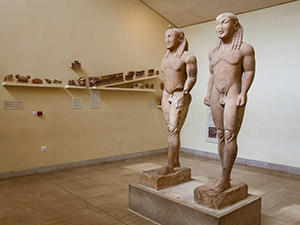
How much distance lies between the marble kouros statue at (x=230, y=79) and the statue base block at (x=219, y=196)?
8 centimetres

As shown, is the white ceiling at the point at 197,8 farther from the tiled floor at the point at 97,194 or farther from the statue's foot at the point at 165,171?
the statue's foot at the point at 165,171

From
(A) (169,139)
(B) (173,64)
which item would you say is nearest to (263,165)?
(A) (169,139)

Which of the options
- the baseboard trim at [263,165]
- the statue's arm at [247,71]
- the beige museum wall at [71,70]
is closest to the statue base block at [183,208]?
the statue's arm at [247,71]

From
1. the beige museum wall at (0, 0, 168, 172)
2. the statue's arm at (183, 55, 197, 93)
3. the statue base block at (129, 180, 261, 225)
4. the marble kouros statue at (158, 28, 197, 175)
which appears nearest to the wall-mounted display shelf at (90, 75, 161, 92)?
the beige museum wall at (0, 0, 168, 172)

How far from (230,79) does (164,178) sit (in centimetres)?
153

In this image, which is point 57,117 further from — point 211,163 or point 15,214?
point 211,163

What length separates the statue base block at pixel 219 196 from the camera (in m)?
2.96

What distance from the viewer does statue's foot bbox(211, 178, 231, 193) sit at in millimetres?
3088

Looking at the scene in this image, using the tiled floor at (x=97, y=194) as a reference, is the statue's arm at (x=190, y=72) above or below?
above

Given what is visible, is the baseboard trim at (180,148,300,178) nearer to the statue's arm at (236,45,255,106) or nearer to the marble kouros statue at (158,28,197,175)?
the marble kouros statue at (158,28,197,175)

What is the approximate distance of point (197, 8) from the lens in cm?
692

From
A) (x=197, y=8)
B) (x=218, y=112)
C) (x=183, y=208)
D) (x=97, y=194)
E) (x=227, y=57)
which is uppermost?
(x=197, y=8)

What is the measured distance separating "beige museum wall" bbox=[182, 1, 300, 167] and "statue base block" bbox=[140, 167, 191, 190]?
10.2 ft

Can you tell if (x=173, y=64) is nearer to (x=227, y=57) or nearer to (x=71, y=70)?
(x=227, y=57)
